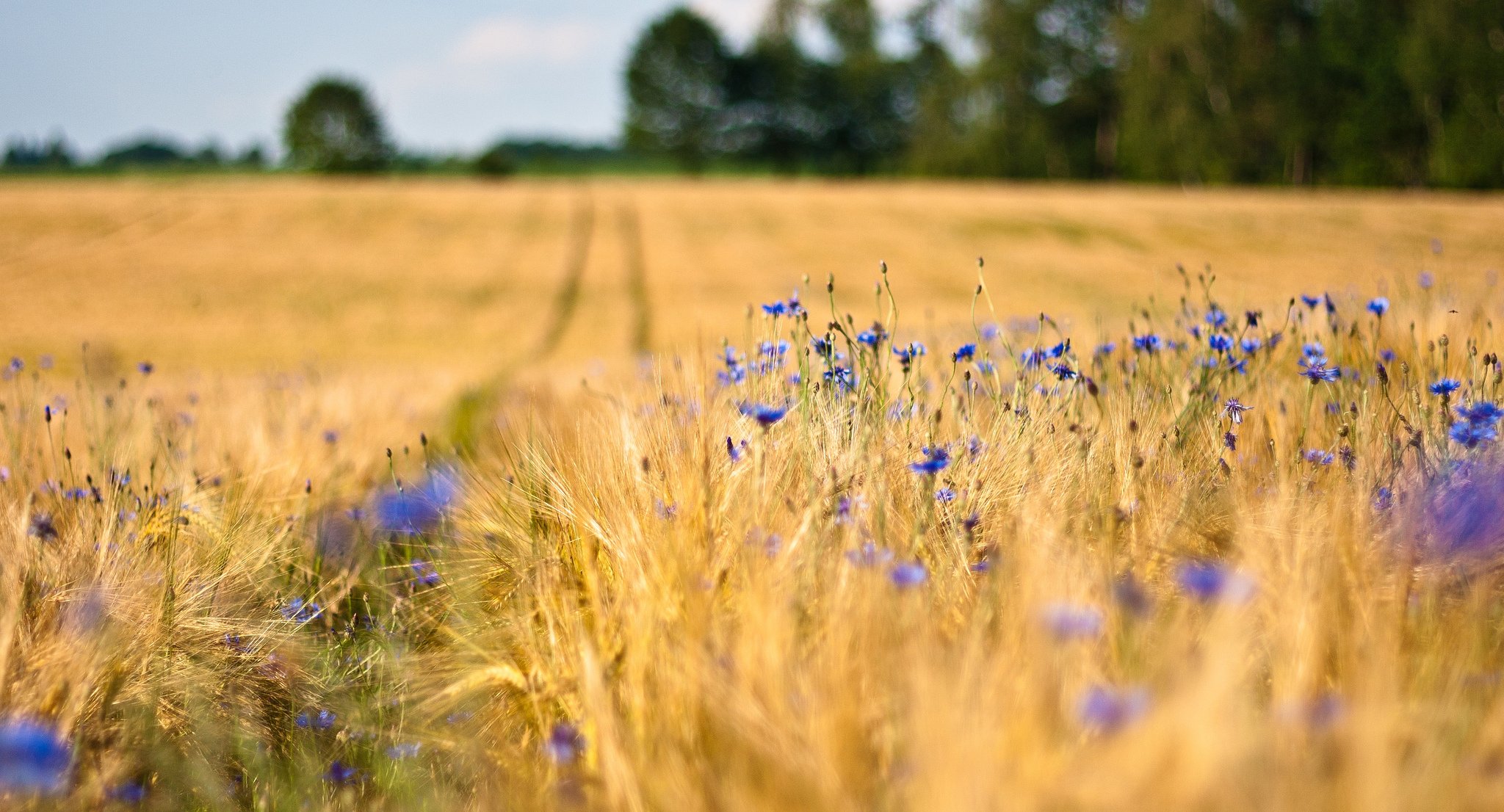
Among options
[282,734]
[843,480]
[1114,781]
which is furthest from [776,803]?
[282,734]

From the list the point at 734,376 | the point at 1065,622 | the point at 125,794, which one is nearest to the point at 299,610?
the point at 125,794

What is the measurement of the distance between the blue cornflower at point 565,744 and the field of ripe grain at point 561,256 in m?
10.9

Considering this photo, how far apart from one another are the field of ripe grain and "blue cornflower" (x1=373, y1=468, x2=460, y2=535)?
1005cm

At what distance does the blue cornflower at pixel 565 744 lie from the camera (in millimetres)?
1257

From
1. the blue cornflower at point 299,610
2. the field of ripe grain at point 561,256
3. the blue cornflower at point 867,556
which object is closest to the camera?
the blue cornflower at point 867,556

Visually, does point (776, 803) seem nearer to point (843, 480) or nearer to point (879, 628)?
point (879, 628)

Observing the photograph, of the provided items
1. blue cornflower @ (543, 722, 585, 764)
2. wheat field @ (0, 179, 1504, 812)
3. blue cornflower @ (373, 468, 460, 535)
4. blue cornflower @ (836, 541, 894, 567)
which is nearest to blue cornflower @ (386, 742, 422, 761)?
wheat field @ (0, 179, 1504, 812)

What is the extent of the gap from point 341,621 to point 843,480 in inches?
64.4

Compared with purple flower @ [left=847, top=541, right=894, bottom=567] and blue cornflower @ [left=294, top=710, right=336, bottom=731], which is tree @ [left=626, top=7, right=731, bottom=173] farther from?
purple flower @ [left=847, top=541, right=894, bottom=567]

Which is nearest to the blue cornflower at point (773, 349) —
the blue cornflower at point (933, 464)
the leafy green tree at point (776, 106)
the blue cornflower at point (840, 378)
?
the blue cornflower at point (840, 378)

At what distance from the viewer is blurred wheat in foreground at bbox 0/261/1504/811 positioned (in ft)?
3.16

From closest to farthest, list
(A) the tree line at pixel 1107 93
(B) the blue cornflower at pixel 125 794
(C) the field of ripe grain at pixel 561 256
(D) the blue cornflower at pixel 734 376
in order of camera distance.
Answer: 1. (B) the blue cornflower at pixel 125 794
2. (D) the blue cornflower at pixel 734 376
3. (C) the field of ripe grain at pixel 561 256
4. (A) the tree line at pixel 1107 93

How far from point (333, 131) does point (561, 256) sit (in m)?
55.0

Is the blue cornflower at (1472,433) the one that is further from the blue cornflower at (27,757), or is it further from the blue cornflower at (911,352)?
the blue cornflower at (27,757)
